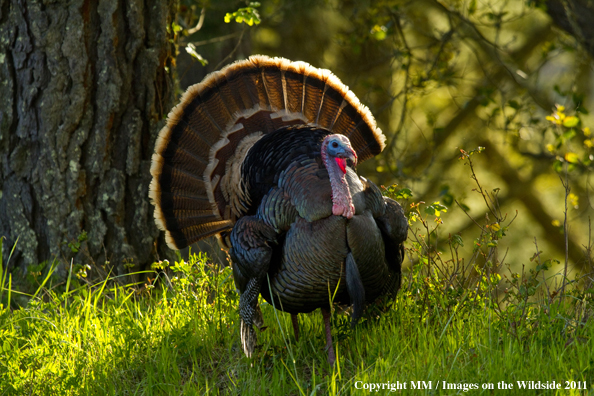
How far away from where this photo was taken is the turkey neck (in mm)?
3070

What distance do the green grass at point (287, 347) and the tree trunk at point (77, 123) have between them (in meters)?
0.70

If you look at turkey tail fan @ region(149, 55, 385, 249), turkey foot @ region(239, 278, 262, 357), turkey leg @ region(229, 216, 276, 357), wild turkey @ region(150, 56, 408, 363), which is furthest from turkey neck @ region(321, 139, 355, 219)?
turkey tail fan @ region(149, 55, 385, 249)

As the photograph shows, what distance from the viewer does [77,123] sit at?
14.0 feet

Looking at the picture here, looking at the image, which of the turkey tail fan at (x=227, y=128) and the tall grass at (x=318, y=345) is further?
the turkey tail fan at (x=227, y=128)

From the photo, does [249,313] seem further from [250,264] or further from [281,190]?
[281,190]

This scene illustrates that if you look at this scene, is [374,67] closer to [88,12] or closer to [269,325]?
[88,12]

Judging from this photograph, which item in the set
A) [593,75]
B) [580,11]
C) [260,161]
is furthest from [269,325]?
[593,75]

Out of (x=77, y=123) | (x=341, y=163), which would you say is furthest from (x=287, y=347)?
(x=77, y=123)

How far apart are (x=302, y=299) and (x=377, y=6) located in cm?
462

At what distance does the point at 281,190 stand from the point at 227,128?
97 cm

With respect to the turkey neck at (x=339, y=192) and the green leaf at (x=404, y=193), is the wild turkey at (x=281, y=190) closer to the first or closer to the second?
the turkey neck at (x=339, y=192)

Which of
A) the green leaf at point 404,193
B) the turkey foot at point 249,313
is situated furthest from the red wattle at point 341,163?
the turkey foot at point 249,313

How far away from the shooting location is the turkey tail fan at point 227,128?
4020 mm

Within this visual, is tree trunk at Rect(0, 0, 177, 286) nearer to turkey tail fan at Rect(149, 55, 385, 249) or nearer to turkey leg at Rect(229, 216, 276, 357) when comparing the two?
turkey tail fan at Rect(149, 55, 385, 249)
